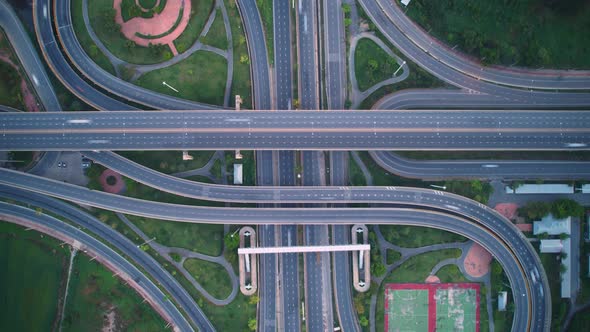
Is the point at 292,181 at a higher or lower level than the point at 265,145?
lower

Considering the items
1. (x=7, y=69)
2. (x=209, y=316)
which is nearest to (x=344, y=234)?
(x=209, y=316)

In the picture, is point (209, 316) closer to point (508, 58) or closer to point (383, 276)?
point (383, 276)

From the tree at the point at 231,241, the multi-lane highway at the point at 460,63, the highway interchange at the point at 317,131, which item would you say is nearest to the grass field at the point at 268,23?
the highway interchange at the point at 317,131

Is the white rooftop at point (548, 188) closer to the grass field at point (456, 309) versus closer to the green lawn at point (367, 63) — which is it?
the grass field at point (456, 309)

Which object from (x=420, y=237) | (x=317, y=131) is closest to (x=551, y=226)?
(x=420, y=237)

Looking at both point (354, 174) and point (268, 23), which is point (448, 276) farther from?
point (268, 23)

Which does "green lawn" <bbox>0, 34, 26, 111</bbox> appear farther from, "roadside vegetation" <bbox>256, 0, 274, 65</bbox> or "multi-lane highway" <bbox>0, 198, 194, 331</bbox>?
"roadside vegetation" <bbox>256, 0, 274, 65</bbox>
